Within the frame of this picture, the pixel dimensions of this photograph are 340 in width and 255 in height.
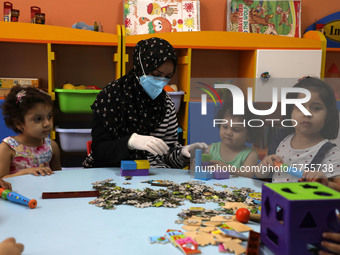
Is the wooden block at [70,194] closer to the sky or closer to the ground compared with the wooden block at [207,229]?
closer to the ground

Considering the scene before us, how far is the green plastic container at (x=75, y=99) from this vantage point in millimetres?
2560

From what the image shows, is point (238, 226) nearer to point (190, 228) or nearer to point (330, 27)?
point (190, 228)

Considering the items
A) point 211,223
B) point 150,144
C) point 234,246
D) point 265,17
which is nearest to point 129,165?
point 150,144

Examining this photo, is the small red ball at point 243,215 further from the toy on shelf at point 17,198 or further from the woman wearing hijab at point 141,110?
the woman wearing hijab at point 141,110

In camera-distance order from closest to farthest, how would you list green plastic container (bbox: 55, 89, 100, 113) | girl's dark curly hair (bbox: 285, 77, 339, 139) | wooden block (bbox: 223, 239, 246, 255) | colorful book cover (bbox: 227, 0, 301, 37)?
wooden block (bbox: 223, 239, 246, 255) → girl's dark curly hair (bbox: 285, 77, 339, 139) → green plastic container (bbox: 55, 89, 100, 113) → colorful book cover (bbox: 227, 0, 301, 37)

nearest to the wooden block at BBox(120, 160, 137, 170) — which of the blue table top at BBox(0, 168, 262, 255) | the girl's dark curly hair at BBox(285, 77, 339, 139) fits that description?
the blue table top at BBox(0, 168, 262, 255)

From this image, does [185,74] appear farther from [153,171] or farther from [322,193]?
[322,193]

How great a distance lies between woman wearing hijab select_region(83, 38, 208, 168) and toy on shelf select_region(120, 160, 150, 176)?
194 mm

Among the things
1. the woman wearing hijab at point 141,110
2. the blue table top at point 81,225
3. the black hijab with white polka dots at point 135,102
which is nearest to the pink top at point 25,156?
the woman wearing hijab at point 141,110

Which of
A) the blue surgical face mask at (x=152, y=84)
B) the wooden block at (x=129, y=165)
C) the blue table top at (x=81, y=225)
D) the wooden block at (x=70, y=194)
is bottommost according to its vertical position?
the blue table top at (x=81, y=225)

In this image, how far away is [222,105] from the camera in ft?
4.80

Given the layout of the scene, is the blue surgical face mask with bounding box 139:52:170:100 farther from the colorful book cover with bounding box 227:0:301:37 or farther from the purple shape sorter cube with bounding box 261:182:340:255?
the colorful book cover with bounding box 227:0:301:37

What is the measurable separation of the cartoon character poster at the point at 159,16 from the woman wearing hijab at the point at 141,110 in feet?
3.58

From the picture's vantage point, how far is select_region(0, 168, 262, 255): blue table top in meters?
0.79
